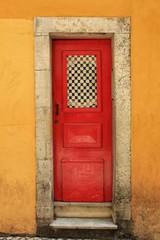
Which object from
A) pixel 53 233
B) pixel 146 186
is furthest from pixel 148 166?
pixel 53 233

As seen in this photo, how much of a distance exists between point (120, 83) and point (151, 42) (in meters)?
0.65

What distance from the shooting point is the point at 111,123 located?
498 cm

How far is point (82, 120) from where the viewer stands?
196 inches

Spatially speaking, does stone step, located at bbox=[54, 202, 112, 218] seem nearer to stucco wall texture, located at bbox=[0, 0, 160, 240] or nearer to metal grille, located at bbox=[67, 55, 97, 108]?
stucco wall texture, located at bbox=[0, 0, 160, 240]

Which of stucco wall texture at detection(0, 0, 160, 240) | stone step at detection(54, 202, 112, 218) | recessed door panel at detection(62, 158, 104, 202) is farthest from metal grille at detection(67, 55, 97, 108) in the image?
stone step at detection(54, 202, 112, 218)

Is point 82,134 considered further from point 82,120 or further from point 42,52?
point 42,52

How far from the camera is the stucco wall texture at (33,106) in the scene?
4.66 m

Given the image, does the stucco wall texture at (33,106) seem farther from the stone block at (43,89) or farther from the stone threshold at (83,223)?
the stone threshold at (83,223)

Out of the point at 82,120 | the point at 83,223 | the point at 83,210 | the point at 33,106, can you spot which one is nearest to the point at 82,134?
the point at 82,120

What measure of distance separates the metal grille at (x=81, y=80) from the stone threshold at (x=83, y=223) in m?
1.52

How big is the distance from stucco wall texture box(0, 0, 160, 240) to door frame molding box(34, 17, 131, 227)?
0.07 metres

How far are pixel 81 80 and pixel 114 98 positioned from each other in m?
0.53

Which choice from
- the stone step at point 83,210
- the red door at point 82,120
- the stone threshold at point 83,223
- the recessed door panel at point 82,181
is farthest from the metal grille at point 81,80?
the stone threshold at point 83,223

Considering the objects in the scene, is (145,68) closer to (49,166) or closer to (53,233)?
(49,166)
